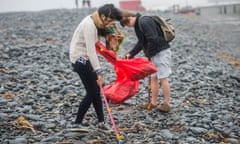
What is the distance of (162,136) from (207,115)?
134 cm

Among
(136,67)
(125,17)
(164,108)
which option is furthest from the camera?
(164,108)

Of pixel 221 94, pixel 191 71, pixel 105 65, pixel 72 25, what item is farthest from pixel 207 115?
pixel 72 25

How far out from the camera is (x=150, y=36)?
6184mm

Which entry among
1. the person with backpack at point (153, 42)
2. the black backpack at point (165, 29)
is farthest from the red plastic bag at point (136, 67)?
the black backpack at point (165, 29)

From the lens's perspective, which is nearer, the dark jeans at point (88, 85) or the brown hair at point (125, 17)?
the dark jeans at point (88, 85)

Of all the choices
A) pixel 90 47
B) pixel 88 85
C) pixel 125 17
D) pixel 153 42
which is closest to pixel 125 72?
pixel 153 42

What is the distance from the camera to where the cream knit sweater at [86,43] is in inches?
201

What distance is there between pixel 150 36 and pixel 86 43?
4.75ft

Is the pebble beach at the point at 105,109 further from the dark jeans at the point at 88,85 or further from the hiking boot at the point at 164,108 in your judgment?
the dark jeans at the point at 88,85

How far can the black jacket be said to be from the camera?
6.20m

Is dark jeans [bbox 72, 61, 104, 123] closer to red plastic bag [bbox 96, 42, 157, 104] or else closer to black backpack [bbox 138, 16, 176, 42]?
red plastic bag [bbox 96, 42, 157, 104]

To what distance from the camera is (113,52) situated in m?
5.71

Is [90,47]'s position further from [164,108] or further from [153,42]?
[164,108]

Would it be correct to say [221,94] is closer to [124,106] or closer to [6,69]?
[124,106]
